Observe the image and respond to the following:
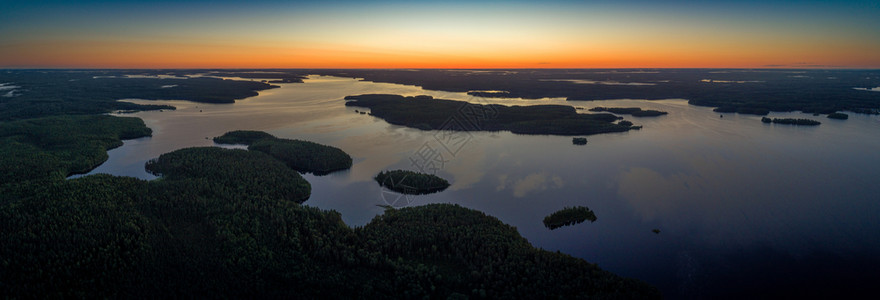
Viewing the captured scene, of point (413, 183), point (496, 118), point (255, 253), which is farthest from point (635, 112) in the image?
point (255, 253)

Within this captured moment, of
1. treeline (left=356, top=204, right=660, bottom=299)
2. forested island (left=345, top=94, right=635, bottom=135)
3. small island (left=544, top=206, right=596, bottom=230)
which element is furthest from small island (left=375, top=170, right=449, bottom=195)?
forested island (left=345, top=94, right=635, bottom=135)

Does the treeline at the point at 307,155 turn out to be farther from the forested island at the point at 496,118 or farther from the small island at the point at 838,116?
the small island at the point at 838,116

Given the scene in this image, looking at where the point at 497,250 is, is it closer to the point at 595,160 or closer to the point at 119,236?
the point at 119,236

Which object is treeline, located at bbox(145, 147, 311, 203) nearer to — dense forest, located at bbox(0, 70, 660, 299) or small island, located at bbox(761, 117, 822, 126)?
dense forest, located at bbox(0, 70, 660, 299)

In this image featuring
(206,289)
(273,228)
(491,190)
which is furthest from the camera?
(491,190)

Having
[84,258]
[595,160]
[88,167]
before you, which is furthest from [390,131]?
[84,258]

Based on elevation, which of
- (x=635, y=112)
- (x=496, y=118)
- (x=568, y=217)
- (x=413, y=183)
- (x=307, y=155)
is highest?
(x=635, y=112)

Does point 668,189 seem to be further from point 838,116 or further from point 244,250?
point 838,116

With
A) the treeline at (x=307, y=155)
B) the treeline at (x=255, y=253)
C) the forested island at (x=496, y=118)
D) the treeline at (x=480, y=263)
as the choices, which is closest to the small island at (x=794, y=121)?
the forested island at (x=496, y=118)
